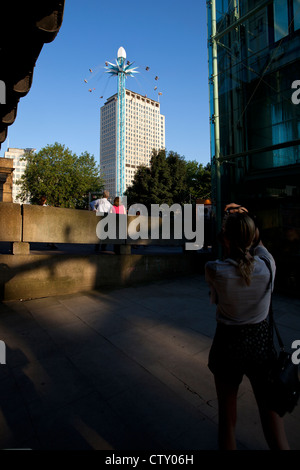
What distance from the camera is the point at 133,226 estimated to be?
7523mm

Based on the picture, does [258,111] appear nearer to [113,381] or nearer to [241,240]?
[241,240]

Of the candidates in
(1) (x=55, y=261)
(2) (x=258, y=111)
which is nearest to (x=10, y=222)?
(1) (x=55, y=261)

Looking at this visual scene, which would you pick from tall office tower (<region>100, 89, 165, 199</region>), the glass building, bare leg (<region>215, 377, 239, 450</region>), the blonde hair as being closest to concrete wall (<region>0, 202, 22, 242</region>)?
the blonde hair

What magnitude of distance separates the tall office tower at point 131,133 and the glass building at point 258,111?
478 ft

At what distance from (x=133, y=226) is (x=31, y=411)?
18.0ft

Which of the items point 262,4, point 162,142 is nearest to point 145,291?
point 262,4

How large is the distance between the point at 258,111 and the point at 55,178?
3591 cm

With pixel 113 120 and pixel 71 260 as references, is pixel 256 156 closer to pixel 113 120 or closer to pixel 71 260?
pixel 71 260

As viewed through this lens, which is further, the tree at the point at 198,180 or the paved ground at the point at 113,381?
the tree at the point at 198,180

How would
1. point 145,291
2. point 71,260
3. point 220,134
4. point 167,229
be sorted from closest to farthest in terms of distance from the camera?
point 71,260 < point 145,291 < point 167,229 < point 220,134

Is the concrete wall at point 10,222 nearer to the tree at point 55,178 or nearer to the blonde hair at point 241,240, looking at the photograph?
the blonde hair at point 241,240

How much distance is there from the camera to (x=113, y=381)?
2883mm

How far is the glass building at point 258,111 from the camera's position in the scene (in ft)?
25.5

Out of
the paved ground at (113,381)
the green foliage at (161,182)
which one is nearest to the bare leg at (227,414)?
the paved ground at (113,381)
